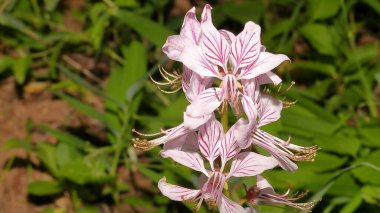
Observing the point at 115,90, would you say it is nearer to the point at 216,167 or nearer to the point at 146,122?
the point at 146,122

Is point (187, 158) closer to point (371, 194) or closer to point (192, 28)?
point (192, 28)

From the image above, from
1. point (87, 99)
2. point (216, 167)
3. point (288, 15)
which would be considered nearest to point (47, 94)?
point (87, 99)

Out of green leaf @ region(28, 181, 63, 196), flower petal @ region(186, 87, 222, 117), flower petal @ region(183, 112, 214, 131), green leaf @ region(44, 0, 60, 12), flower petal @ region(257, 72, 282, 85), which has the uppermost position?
flower petal @ region(257, 72, 282, 85)

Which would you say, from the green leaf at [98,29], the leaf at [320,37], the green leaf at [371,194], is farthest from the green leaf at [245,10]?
the green leaf at [371,194]

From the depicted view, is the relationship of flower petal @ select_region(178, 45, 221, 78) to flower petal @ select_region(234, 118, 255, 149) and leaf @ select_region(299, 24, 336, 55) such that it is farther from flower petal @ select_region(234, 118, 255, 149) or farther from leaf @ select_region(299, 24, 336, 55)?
leaf @ select_region(299, 24, 336, 55)

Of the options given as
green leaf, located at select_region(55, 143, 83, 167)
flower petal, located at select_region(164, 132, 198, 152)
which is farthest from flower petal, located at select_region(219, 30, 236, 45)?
green leaf, located at select_region(55, 143, 83, 167)

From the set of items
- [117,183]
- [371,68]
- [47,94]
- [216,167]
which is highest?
[371,68]
